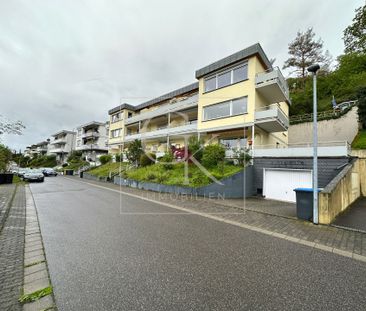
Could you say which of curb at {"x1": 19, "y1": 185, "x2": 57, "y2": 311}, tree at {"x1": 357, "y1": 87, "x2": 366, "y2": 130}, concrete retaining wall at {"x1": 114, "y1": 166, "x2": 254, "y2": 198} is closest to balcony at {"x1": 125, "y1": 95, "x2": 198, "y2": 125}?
concrete retaining wall at {"x1": 114, "y1": 166, "x2": 254, "y2": 198}

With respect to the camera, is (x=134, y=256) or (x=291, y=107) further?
(x=291, y=107)

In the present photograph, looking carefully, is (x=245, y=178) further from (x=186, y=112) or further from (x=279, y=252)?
(x=186, y=112)

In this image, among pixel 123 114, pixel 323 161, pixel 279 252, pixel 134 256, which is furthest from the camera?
pixel 123 114

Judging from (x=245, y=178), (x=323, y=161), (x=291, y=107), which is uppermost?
(x=291, y=107)

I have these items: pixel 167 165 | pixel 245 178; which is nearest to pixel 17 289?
pixel 245 178

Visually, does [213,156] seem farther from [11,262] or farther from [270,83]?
[11,262]

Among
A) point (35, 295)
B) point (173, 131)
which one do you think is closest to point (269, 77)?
point (173, 131)

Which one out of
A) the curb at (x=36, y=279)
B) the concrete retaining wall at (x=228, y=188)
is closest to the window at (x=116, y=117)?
the concrete retaining wall at (x=228, y=188)

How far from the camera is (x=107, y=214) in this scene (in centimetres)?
757

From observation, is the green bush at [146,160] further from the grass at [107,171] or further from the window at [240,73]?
the window at [240,73]

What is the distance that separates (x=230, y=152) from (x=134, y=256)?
39.5 ft

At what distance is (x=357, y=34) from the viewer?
20828mm

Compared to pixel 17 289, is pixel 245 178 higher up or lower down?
higher up

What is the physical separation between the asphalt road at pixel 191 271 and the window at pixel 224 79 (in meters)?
14.6
